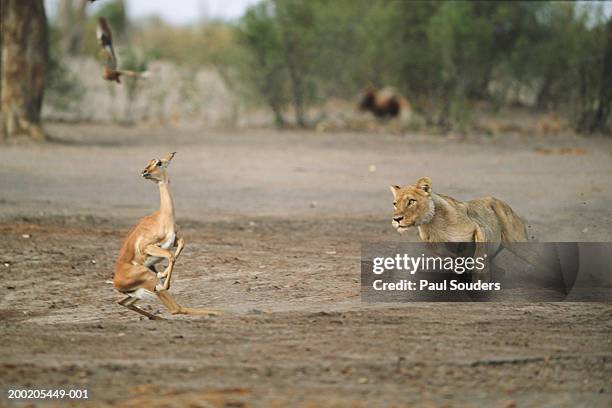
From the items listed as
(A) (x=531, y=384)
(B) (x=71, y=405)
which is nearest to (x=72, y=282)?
(B) (x=71, y=405)

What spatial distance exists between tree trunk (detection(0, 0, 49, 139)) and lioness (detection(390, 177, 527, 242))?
13.9m

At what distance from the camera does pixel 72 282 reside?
9.30 m

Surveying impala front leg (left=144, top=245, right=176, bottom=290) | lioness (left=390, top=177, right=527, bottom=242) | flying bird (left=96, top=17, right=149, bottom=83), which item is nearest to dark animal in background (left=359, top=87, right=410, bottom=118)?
flying bird (left=96, top=17, right=149, bottom=83)

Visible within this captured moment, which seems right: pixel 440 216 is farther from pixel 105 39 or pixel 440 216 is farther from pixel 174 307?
pixel 105 39

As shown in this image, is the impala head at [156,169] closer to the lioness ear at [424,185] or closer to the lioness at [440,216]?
the lioness at [440,216]

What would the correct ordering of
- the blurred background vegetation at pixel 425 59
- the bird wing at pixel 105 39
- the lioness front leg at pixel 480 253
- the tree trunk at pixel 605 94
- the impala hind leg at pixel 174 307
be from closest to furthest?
the impala hind leg at pixel 174 307
the lioness front leg at pixel 480 253
the bird wing at pixel 105 39
the tree trunk at pixel 605 94
the blurred background vegetation at pixel 425 59

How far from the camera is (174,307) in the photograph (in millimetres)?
7145

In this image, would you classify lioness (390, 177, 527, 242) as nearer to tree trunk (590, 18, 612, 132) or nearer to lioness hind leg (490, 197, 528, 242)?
lioness hind leg (490, 197, 528, 242)

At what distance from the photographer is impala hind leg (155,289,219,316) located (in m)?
6.95

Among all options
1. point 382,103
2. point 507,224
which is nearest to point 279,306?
point 507,224

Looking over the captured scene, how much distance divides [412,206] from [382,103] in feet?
65.0

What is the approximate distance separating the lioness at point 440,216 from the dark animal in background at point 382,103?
62.3ft

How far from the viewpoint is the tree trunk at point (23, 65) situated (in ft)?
67.0

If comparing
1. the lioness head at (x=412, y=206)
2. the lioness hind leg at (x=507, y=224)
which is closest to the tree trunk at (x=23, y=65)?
the lioness hind leg at (x=507, y=224)
